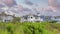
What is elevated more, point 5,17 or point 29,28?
point 5,17

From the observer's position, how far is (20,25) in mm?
3396

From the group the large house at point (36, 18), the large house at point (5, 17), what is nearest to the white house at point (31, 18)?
the large house at point (36, 18)

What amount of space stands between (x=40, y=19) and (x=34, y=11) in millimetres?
210

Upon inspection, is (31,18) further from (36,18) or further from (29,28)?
(29,28)

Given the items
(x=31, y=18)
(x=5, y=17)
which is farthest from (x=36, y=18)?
(x=5, y=17)

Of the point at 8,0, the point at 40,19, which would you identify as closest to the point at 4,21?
the point at 8,0

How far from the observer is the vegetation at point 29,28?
3.37 meters

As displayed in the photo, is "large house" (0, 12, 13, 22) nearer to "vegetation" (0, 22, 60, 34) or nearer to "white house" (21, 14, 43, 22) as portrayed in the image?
"vegetation" (0, 22, 60, 34)

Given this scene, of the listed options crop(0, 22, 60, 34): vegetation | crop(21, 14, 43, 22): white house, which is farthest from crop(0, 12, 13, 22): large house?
crop(21, 14, 43, 22): white house

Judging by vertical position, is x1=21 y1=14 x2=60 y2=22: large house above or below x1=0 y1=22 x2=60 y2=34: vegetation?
above

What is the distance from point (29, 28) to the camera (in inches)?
134

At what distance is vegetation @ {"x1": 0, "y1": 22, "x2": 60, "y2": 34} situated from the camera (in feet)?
11.1

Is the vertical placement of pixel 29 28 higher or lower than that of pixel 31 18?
lower

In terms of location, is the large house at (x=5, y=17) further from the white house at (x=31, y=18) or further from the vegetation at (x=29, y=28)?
the white house at (x=31, y=18)
